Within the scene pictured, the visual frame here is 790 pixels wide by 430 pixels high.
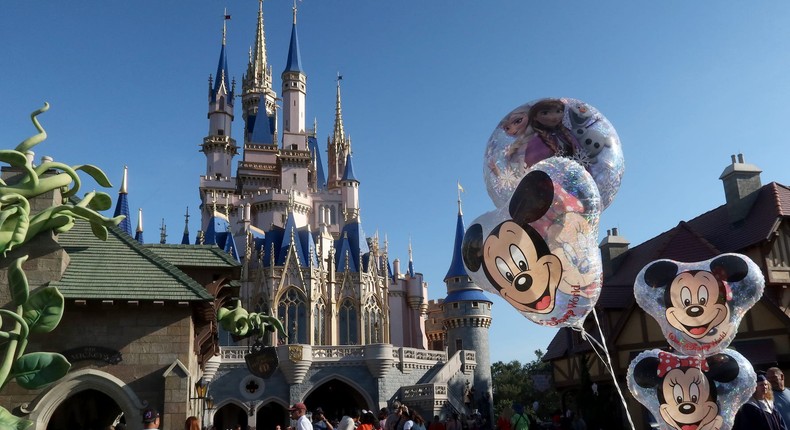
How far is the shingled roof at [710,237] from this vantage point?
809 inches

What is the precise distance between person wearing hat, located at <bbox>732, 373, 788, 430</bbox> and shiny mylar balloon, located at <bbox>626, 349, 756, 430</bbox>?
0.91m

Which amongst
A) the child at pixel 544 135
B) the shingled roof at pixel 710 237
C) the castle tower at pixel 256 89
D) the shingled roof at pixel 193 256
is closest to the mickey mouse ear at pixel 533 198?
the child at pixel 544 135

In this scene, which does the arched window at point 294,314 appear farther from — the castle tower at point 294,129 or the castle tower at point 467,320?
the castle tower at point 294,129

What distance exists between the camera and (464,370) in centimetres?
3856

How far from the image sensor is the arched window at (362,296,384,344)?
4078 centimetres

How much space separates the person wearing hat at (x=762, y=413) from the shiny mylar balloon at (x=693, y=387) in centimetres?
91

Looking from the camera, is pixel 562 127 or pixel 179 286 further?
pixel 179 286

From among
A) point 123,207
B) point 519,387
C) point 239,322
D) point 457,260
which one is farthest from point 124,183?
point 519,387

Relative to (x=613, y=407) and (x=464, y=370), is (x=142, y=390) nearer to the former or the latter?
(x=613, y=407)

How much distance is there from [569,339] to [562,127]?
18.0 meters

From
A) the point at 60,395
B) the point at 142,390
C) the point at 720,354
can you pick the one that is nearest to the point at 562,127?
the point at 720,354

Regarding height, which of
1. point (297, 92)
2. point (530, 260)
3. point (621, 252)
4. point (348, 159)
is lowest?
point (530, 260)

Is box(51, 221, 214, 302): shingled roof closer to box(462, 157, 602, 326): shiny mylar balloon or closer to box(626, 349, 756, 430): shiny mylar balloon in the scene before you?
box(462, 157, 602, 326): shiny mylar balloon

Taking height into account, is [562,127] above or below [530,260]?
above
